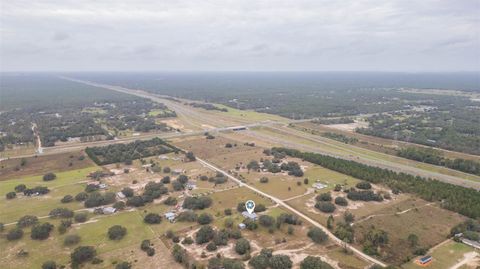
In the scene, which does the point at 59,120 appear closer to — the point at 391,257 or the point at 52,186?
the point at 52,186

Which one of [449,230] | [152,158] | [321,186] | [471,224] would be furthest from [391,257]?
[152,158]

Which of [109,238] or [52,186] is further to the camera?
[52,186]

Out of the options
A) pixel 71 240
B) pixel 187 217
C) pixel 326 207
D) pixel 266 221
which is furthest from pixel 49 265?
pixel 326 207

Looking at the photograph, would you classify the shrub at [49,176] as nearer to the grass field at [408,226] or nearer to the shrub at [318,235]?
the shrub at [318,235]

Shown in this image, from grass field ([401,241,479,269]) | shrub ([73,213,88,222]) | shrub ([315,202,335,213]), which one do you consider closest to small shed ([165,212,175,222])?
shrub ([73,213,88,222])

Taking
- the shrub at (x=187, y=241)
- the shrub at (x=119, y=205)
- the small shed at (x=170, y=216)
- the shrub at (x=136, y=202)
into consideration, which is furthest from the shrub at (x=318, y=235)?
the shrub at (x=119, y=205)
